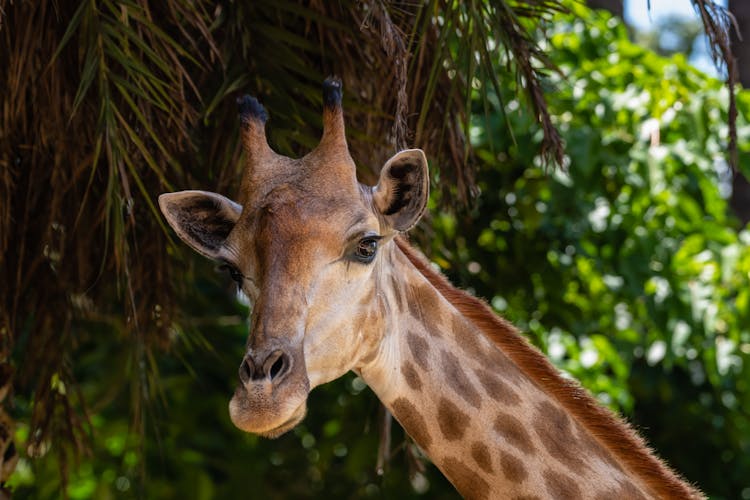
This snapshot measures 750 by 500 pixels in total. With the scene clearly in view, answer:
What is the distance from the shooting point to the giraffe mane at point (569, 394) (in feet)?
12.7

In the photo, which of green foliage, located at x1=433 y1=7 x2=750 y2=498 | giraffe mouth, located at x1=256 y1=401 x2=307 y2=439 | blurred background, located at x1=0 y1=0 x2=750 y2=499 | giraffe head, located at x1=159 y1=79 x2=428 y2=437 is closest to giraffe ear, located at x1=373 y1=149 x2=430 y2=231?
giraffe head, located at x1=159 y1=79 x2=428 y2=437

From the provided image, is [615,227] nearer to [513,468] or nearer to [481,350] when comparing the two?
[481,350]

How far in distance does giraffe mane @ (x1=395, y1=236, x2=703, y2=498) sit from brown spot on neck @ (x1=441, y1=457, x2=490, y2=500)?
38 cm

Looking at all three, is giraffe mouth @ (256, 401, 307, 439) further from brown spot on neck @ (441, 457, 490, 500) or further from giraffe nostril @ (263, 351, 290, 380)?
brown spot on neck @ (441, 457, 490, 500)

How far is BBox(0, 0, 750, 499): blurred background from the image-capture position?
446 cm

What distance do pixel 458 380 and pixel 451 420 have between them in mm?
132

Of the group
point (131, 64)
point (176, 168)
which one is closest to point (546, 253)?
point (176, 168)

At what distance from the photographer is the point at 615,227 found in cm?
712

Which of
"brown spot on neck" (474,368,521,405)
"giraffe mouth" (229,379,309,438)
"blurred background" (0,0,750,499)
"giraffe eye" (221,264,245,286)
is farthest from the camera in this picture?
"blurred background" (0,0,750,499)

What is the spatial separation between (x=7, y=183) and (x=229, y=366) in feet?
12.2

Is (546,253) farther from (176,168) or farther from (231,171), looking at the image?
(176,168)

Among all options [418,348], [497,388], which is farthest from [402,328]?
[497,388]

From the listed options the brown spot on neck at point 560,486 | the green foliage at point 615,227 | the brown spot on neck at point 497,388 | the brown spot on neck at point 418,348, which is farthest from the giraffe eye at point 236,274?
the green foliage at point 615,227

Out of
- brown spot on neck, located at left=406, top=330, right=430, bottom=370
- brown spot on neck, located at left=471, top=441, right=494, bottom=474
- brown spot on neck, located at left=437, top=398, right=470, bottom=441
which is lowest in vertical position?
brown spot on neck, located at left=471, top=441, right=494, bottom=474
